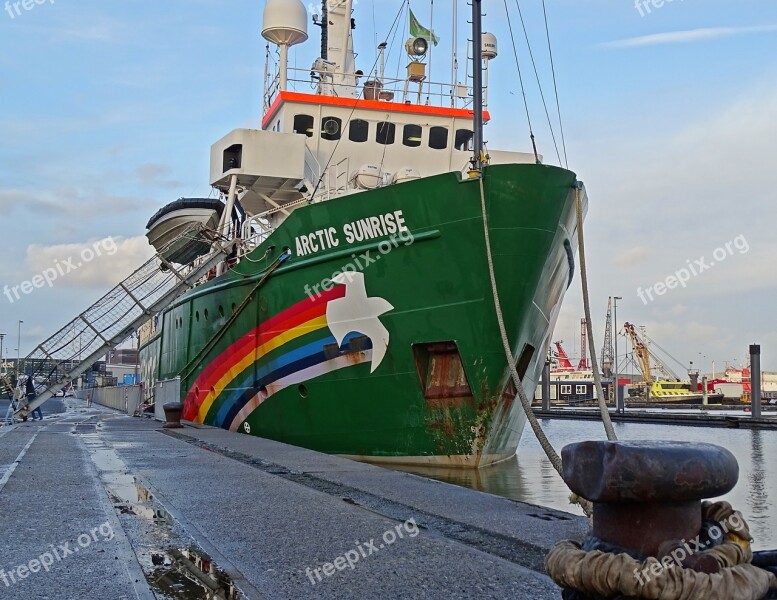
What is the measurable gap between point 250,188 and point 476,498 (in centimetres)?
1055

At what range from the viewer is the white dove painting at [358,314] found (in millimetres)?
10148

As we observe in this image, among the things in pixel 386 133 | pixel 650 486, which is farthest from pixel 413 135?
pixel 650 486

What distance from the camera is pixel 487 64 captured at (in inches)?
708

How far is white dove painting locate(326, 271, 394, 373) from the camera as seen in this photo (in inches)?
400

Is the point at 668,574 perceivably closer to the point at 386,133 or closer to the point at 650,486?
the point at 650,486

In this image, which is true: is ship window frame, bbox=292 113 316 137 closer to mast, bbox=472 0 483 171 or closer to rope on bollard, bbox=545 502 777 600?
mast, bbox=472 0 483 171

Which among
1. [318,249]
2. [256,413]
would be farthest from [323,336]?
[256,413]

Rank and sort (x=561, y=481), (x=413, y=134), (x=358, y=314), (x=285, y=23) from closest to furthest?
(x=358, y=314), (x=561, y=481), (x=413, y=134), (x=285, y=23)

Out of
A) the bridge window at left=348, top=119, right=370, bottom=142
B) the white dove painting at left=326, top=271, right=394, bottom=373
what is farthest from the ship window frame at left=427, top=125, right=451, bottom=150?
the white dove painting at left=326, top=271, right=394, bottom=373

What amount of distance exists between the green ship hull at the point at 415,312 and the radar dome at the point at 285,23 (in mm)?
7111

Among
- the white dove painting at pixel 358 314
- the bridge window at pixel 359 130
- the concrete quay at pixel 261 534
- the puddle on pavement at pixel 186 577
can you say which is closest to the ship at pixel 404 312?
the white dove painting at pixel 358 314

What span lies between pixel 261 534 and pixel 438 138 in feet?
41.2

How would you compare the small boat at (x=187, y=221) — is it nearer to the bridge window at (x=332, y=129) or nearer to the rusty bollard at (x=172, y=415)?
the bridge window at (x=332, y=129)

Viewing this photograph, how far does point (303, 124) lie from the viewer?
50.3 feet
